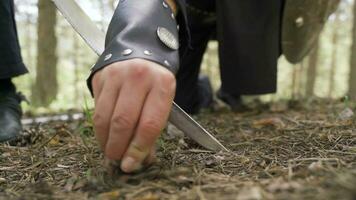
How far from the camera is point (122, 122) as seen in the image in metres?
1.02

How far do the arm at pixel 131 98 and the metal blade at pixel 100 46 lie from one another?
8.0 inches

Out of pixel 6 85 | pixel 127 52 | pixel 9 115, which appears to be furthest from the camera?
pixel 6 85

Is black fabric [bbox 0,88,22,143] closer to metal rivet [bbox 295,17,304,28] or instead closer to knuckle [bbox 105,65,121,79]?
knuckle [bbox 105,65,121,79]

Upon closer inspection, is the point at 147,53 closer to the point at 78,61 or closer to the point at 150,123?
the point at 150,123

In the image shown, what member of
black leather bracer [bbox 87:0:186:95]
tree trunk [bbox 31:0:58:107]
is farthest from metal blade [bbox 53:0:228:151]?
tree trunk [bbox 31:0:58:107]

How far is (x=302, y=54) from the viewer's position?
3031 millimetres

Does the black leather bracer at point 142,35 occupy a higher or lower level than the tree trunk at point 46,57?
higher

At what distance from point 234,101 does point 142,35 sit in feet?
7.78

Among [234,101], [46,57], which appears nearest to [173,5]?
[234,101]

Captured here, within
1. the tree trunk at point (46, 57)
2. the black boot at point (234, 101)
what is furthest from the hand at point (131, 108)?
the tree trunk at point (46, 57)

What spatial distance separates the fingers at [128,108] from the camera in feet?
3.34

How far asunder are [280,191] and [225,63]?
1651 millimetres

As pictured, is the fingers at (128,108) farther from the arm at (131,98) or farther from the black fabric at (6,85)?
the black fabric at (6,85)

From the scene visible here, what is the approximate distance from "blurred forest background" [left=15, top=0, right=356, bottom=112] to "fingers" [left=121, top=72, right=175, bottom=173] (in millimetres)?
795
